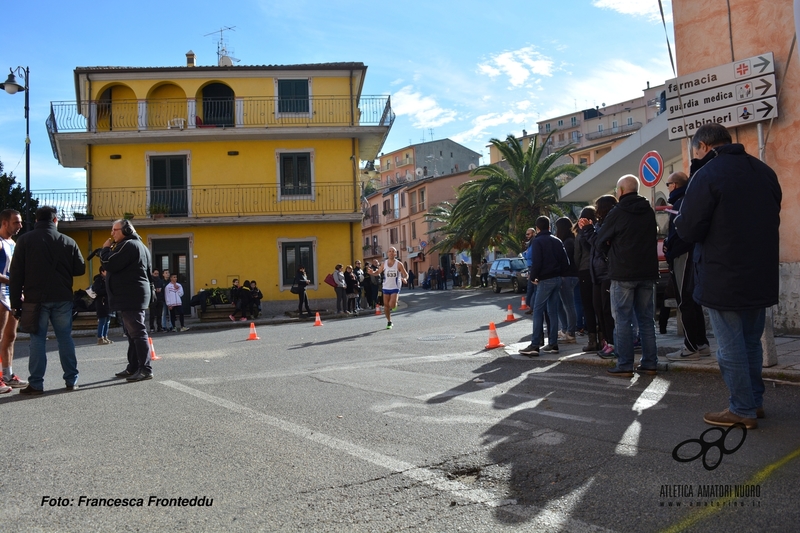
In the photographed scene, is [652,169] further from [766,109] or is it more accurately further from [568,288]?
[766,109]

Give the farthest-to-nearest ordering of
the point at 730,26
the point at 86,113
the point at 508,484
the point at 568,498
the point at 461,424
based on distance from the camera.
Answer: the point at 86,113 → the point at 730,26 → the point at 461,424 → the point at 508,484 → the point at 568,498

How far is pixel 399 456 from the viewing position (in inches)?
170

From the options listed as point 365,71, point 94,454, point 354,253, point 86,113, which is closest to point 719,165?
point 94,454

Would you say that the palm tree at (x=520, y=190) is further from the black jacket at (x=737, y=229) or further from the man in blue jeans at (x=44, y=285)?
the black jacket at (x=737, y=229)

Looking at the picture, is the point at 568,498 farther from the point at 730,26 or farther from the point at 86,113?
the point at 86,113

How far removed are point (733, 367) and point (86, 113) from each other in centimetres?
3017

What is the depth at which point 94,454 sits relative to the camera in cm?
468

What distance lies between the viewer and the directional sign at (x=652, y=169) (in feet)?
38.1

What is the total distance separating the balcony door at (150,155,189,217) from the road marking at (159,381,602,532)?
2514 cm

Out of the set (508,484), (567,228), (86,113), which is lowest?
(508,484)

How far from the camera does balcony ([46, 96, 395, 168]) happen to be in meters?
28.6

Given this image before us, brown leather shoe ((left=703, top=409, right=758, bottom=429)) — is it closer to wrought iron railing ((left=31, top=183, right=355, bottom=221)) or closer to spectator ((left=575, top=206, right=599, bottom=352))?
spectator ((left=575, top=206, right=599, bottom=352))

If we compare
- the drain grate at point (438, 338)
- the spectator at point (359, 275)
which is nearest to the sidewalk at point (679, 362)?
the drain grate at point (438, 338)

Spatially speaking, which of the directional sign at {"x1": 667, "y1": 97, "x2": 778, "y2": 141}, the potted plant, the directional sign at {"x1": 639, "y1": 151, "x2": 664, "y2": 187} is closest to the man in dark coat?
the directional sign at {"x1": 667, "y1": 97, "x2": 778, "y2": 141}
